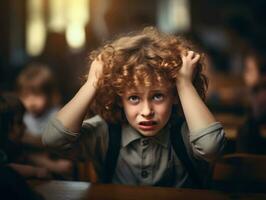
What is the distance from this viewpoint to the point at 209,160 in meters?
1.05

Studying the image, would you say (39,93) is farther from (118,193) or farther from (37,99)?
(118,193)

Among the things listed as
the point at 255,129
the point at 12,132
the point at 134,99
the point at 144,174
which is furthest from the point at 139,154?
the point at 255,129

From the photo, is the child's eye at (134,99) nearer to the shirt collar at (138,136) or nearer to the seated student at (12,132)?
the shirt collar at (138,136)

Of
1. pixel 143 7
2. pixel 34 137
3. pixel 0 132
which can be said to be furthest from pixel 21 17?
pixel 0 132

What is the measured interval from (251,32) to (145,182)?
3.38 m

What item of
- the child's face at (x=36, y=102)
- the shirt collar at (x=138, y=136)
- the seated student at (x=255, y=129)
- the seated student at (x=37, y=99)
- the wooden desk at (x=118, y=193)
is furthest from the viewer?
the child's face at (x=36, y=102)

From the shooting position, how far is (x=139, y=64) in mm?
1032

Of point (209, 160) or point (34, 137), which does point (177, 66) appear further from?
point (34, 137)

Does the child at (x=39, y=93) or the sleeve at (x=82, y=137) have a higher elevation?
the sleeve at (x=82, y=137)

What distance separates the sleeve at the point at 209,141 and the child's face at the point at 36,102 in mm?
1017

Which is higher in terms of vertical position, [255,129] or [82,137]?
[82,137]

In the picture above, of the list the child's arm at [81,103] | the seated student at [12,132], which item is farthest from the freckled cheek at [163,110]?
the seated student at [12,132]

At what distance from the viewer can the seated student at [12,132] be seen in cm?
116

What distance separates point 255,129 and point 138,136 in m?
0.76
